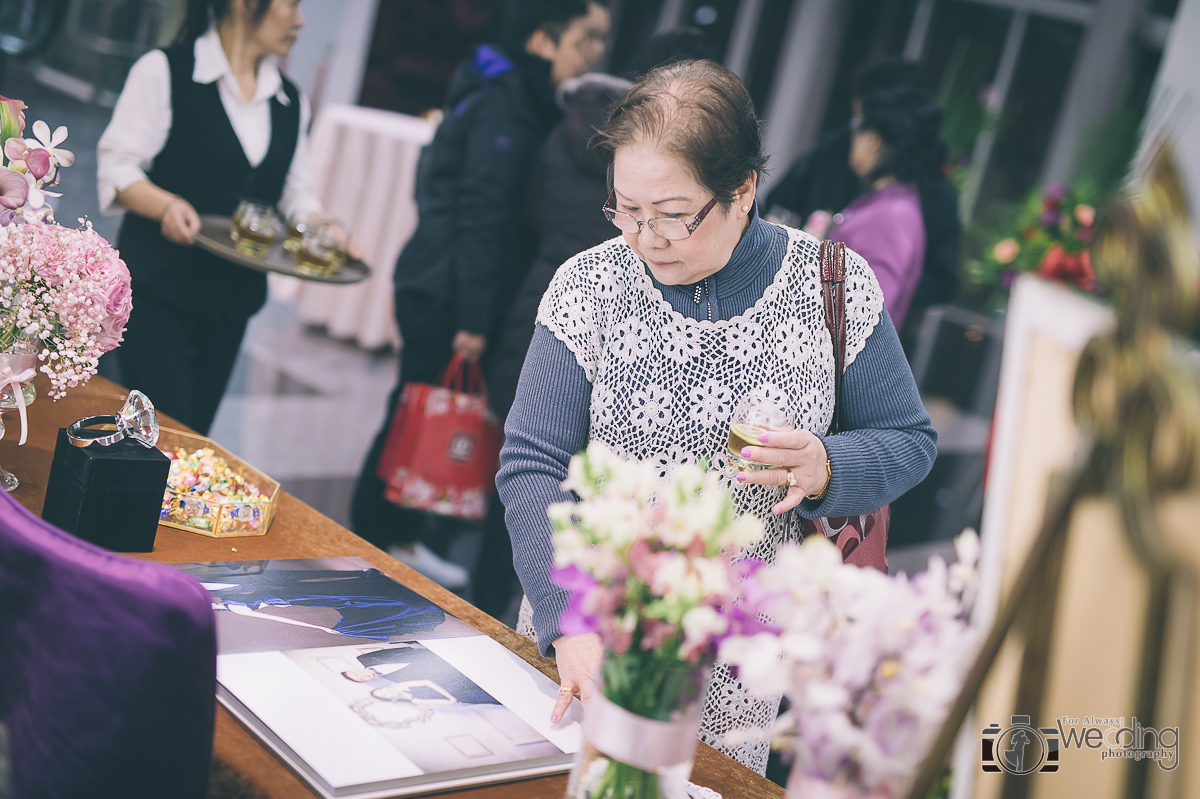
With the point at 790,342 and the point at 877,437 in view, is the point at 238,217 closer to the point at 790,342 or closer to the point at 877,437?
the point at 790,342

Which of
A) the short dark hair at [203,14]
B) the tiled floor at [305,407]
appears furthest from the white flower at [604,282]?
the tiled floor at [305,407]

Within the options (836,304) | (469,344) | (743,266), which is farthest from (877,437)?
(469,344)

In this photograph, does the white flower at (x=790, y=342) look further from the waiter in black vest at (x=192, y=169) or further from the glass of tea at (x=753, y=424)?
the waiter in black vest at (x=192, y=169)

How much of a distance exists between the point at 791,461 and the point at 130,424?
88 cm

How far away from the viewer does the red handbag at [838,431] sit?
151 centimetres

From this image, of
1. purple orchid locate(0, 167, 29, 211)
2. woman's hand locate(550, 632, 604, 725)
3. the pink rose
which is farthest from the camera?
the pink rose

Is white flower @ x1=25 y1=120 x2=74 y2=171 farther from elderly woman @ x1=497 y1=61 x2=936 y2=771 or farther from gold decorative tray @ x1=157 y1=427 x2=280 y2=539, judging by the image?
elderly woman @ x1=497 y1=61 x2=936 y2=771

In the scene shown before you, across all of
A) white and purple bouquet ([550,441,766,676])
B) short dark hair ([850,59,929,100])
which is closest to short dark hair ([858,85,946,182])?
short dark hair ([850,59,929,100])

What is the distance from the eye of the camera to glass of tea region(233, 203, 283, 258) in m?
2.58

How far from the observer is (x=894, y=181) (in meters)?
3.06

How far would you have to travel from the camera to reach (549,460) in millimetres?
1422

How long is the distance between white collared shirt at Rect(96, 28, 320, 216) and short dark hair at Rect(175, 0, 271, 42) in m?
0.03

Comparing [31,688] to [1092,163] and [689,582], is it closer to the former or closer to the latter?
[689,582]

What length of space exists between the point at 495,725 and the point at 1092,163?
15.7ft
